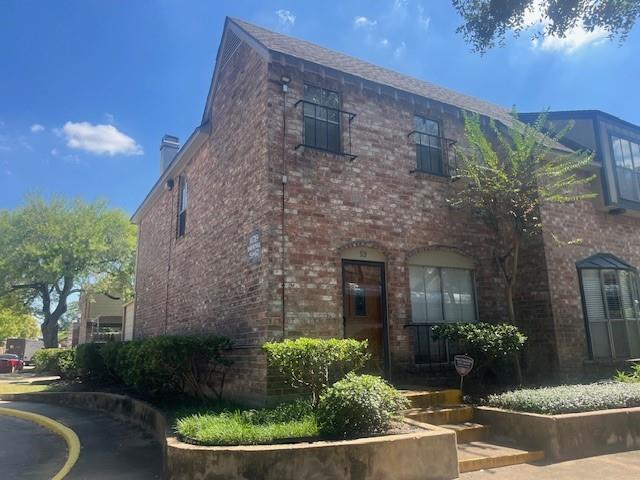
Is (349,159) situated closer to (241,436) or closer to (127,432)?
(241,436)

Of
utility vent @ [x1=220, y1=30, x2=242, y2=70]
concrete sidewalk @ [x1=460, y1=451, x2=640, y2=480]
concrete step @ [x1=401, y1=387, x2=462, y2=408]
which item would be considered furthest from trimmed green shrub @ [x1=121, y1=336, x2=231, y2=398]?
utility vent @ [x1=220, y1=30, x2=242, y2=70]

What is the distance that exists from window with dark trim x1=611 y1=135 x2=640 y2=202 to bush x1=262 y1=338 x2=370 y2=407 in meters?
9.42

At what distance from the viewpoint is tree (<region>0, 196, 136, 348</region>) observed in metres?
30.2

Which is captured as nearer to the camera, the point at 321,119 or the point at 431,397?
the point at 431,397

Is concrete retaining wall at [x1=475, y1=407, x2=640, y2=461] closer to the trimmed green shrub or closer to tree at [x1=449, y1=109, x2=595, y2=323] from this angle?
tree at [x1=449, y1=109, x2=595, y2=323]

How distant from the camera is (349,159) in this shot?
931cm

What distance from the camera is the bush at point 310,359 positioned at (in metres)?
6.41

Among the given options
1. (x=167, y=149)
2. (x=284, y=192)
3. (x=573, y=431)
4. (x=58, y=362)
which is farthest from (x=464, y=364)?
→ (x=58, y=362)

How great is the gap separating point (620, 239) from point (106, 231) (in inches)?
1203

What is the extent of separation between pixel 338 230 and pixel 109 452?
5.19m

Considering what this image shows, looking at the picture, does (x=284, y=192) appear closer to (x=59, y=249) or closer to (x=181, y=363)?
(x=181, y=363)

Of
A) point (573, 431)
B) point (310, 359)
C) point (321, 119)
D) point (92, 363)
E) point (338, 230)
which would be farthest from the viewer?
point (92, 363)

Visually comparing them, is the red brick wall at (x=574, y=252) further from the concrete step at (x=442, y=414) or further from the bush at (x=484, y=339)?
the concrete step at (x=442, y=414)

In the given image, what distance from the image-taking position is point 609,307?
10875 mm
